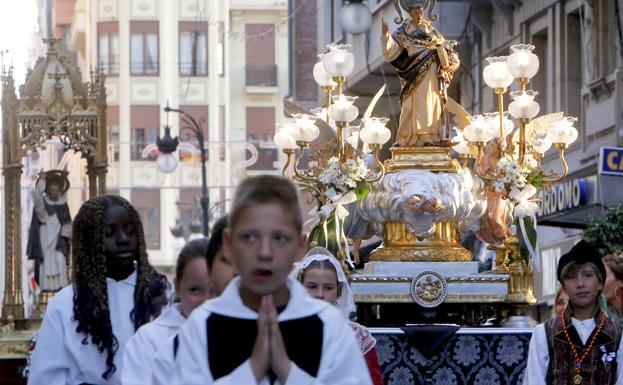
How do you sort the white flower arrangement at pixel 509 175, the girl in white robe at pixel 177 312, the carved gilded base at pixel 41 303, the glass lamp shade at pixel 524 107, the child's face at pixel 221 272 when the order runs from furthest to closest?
the carved gilded base at pixel 41 303 < the glass lamp shade at pixel 524 107 < the white flower arrangement at pixel 509 175 < the girl in white robe at pixel 177 312 < the child's face at pixel 221 272

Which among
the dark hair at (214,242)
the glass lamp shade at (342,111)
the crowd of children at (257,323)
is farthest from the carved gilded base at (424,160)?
the dark hair at (214,242)

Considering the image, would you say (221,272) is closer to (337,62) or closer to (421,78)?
(421,78)

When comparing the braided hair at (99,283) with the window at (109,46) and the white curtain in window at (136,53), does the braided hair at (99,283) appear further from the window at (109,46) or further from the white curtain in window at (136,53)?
the white curtain in window at (136,53)

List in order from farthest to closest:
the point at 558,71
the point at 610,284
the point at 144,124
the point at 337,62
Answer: the point at 144,124 < the point at 558,71 < the point at 337,62 < the point at 610,284

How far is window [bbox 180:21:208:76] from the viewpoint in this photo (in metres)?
79.4

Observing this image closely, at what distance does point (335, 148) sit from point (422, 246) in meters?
1.57

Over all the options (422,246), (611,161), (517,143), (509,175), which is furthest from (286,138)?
(611,161)

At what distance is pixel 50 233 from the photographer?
25406 millimetres

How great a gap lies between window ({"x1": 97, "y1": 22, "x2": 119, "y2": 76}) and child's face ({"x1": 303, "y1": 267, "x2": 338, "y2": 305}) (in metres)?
68.9

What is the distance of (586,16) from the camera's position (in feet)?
95.7

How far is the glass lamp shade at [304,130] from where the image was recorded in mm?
17859

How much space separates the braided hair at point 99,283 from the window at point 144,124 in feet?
221

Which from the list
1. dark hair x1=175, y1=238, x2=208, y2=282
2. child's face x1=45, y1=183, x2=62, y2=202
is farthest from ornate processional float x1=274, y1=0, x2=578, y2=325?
dark hair x1=175, y1=238, x2=208, y2=282

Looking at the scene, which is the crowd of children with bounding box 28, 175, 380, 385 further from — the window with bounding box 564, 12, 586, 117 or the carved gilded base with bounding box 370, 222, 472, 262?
the window with bounding box 564, 12, 586, 117
